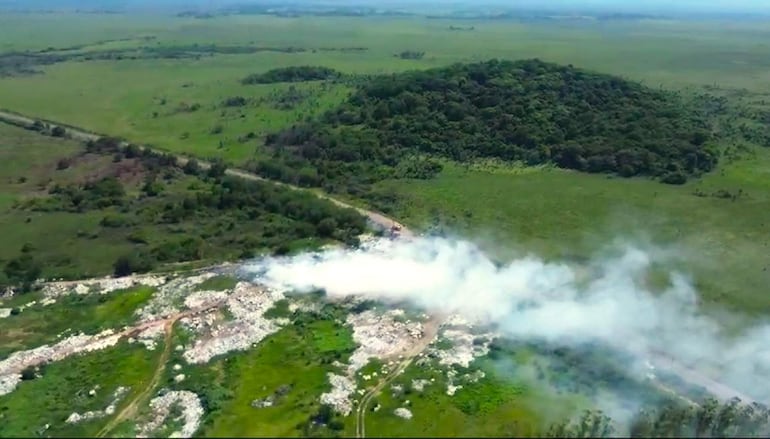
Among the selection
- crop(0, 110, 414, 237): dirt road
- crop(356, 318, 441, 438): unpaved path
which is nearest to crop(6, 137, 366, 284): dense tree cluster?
crop(0, 110, 414, 237): dirt road

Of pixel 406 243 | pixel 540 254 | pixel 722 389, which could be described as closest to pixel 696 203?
pixel 540 254

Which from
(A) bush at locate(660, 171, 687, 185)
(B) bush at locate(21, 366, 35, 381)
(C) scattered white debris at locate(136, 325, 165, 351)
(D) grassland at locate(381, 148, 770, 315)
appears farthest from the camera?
(A) bush at locate(660, 171, 687, 185)

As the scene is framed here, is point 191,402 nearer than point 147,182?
Yes

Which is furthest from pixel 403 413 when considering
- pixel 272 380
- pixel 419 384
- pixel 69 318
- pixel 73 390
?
pixel 69 318

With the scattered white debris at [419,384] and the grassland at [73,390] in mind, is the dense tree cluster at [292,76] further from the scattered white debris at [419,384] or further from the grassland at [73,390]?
the scattered white debris at [419,384]

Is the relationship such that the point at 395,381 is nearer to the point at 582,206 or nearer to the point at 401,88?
the point at 582,206

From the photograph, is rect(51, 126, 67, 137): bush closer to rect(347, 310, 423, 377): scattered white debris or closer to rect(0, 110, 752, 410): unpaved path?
rect(0, 110, 752, 410): unpaved path
